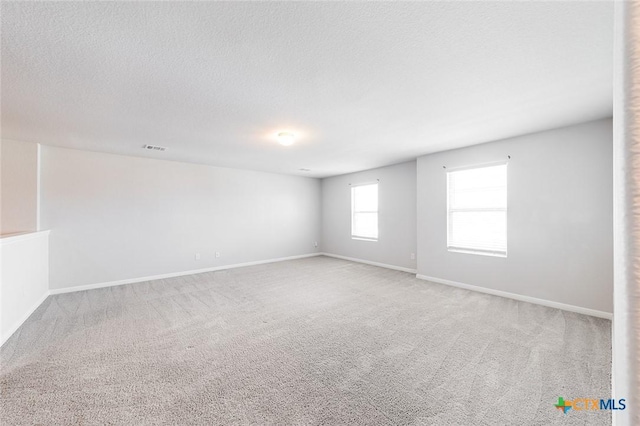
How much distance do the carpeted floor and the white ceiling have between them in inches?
91.4

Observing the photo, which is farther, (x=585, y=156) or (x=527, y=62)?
(x=585, y=156)

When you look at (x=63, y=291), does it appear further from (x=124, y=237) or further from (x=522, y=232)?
(x=522, y=232)

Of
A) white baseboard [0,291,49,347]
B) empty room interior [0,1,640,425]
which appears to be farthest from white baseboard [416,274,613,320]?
white baseboard [0,291,49,347]

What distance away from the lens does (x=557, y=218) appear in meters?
3.37

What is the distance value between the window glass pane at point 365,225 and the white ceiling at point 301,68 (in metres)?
3.03

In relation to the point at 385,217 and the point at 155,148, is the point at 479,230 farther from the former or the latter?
the point at 155,148

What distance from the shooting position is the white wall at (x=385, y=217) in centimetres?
546

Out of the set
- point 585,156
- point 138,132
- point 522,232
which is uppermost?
point 138,132

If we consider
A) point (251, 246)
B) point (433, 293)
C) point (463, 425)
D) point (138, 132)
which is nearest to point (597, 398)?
point (463, 425)

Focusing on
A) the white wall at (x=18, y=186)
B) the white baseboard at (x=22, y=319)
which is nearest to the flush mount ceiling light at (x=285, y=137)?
the white baseboard at (x=22, y=319)

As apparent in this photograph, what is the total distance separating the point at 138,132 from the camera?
3492mm

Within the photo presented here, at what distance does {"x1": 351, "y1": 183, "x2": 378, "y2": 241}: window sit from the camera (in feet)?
20.8

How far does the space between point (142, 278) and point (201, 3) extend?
4.82 meters

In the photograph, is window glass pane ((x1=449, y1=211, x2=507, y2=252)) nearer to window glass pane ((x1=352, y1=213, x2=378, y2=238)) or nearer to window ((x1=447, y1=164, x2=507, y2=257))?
window ((x1=447, y1=164, x2=507, y2=257))
